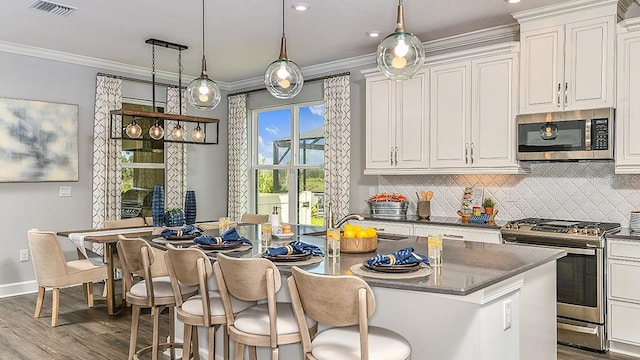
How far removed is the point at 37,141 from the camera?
5676 millimetres

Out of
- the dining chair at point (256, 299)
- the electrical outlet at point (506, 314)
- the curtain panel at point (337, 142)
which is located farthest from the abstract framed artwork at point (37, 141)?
the electrical outlet at point (506, 314)

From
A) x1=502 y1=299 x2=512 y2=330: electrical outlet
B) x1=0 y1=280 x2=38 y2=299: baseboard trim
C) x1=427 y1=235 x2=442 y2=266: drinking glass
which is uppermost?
x1=427 y1=235 x2=442 y2=266: drinking glass

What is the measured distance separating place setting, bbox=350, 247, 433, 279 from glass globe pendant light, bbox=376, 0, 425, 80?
1.03 m

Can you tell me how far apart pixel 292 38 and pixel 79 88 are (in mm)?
2836

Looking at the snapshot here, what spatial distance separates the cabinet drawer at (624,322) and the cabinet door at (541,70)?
1.65 metres

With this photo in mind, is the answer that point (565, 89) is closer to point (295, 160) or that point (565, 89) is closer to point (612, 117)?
point (612, 117)

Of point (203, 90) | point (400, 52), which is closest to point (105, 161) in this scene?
point (203, 90)

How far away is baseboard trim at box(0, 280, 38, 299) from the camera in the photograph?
5.49 meters

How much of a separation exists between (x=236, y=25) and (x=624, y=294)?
13.1ft

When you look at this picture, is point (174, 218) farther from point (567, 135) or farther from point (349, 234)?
point (567, 135)

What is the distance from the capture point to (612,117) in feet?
12.7

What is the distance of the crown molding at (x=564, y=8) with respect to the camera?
3914 millimetres

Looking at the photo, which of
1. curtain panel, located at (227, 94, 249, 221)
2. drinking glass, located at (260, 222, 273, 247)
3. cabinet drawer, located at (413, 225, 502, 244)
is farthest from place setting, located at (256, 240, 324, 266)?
curtain panel, located at (227, 94, 249, 221)

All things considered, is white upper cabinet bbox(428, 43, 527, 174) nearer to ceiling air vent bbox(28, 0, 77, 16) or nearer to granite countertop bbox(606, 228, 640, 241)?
granite countertop bbox(606, 228, 640, 241)
